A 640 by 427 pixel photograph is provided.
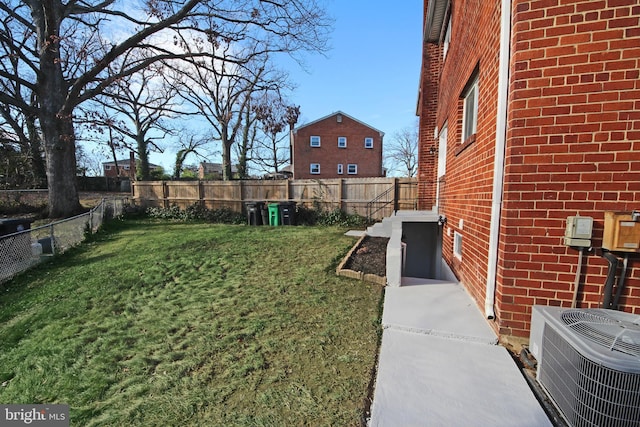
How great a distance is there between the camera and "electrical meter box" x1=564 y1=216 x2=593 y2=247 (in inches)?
88.5

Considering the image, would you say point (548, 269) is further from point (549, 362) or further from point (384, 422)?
point (384, 422)

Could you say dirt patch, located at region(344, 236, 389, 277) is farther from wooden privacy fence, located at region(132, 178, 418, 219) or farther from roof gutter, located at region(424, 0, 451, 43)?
roof gutter, located at region(424, 0, 451, 43)

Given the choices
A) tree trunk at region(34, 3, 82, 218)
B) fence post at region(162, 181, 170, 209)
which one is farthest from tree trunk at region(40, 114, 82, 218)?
fence post at region(162, 181, 170, 209)

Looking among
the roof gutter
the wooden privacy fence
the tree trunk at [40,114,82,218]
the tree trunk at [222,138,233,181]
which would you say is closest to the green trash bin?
the wooden privacy fence

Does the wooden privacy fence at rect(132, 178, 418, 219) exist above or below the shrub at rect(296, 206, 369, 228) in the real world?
above

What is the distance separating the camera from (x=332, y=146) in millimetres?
26531

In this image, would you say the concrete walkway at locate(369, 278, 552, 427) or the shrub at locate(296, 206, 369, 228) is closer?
the concrete walkway at locate(369, 278, 552, 427)

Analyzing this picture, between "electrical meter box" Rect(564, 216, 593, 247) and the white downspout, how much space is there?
1.67ft

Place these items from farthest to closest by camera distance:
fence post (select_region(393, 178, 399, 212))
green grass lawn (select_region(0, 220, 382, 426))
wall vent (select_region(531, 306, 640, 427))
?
1. fence post (select_region(393, 178, 399, 212))
2. green grass lawn (select_region(0, 220, 382, 426))
3. wall vent (select_region(531, 306, 640, 427))

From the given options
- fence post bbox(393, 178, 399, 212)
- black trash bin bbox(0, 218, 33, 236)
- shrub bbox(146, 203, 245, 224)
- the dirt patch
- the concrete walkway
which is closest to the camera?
the concrete walkway

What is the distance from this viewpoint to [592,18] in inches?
87.6

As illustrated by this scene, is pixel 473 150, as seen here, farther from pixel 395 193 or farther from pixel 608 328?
pixel 395 193

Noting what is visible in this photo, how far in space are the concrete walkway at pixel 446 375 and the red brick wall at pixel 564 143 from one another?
0.43 meters

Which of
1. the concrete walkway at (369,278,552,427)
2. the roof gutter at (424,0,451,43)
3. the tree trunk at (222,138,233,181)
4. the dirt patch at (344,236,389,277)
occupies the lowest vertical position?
the concrete walkway at (369,278,552,427)
